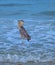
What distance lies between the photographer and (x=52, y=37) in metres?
9.30

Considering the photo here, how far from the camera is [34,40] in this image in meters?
9.09

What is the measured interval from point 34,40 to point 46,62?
2.30m

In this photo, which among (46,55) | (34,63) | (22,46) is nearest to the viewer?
(34,63)

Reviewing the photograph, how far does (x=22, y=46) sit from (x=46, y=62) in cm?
158

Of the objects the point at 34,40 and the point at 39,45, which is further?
the point at 34,40

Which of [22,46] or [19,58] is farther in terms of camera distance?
[22,46]

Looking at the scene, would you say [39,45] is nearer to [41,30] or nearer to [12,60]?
[12,60]

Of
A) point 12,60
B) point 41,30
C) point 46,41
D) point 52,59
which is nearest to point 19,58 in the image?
point 12,60

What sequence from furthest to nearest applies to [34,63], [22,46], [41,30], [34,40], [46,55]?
[41,30] → [34,40] → [22,46] → [46,55] → [34,63]

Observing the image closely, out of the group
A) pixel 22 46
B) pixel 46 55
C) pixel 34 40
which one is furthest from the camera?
pixel 34 40

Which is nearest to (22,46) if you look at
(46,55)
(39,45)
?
(39,45)

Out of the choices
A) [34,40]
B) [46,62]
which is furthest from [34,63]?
[34,40]

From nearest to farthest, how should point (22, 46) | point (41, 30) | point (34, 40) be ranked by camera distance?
point (22, 46) → point (34, 40) → point (41, 30)

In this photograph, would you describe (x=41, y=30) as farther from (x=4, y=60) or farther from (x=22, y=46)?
Answer: (x=4, y=60)
